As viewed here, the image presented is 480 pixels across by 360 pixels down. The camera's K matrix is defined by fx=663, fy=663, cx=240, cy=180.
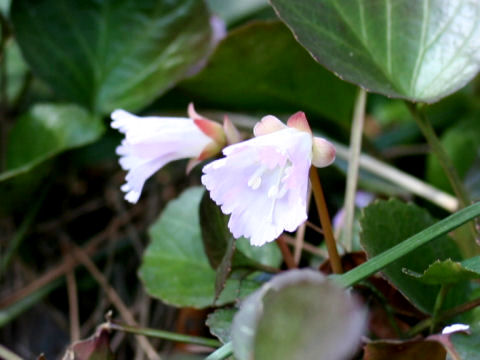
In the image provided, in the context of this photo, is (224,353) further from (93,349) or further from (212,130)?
(212,130)

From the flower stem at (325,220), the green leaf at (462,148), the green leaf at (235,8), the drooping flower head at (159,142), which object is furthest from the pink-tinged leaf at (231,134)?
the green leaf at (235,8)

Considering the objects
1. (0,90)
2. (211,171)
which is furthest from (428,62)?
(0,90)

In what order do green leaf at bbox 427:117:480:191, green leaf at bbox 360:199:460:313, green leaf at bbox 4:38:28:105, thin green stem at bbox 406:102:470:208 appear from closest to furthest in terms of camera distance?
1. green leaf at bbox 360:199:460:313
2. thin green stem at bbox 406:102:470:208
3. green leaf at bbox 427:117:480:191
4. green leaf at bbox 4:38:28:105

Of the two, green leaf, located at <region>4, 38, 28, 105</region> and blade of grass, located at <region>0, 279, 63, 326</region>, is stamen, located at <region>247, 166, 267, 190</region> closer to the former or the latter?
blade of grass, located at <region>0, 279, 63, 326</region>

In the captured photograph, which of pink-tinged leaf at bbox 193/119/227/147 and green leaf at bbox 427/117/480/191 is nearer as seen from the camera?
pink-tinged leaf at bbox 193/119/227/147

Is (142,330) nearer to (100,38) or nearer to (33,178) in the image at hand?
(33,178)

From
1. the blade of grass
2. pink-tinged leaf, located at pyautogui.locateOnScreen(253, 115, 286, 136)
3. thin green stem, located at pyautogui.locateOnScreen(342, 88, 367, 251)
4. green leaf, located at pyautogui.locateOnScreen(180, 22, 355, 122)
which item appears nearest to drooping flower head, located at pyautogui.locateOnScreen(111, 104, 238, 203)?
pink-tinged leaf, located at pyautogui.locateOnScreen(253, 115, 286, 136)

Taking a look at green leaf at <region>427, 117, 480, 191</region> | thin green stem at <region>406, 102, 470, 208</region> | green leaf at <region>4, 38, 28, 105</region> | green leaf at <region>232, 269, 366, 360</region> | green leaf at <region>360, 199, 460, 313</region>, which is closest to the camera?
green leaf at <region>232, 269, 366, 360</region>
